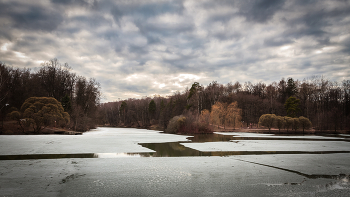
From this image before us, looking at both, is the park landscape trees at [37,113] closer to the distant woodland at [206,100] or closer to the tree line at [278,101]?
the distant woodland at [206,100]

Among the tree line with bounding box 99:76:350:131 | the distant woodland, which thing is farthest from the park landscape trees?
the tree line with bounding box 99:76:350:131

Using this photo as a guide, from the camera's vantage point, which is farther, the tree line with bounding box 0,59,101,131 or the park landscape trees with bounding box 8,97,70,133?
the tree line with bounding box 0,59,101,131

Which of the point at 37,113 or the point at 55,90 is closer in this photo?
the point at 37,113

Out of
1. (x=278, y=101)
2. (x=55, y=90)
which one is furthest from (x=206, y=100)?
(x=55, y=90)

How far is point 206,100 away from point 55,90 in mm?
43769

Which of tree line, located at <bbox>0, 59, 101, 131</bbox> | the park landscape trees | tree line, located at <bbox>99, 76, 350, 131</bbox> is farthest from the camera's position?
A: tree line, located at <bbox>99, 76, 350, 131</bbox>

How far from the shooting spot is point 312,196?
5.09 meters

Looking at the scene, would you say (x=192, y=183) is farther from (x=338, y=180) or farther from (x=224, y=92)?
(x=224, y=92)

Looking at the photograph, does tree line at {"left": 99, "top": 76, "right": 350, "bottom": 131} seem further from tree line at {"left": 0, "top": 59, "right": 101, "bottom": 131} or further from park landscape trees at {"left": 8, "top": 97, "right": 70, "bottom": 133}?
park landscape trees at {"left": 8, "top": 97, "right": 70, "bottom": 133}

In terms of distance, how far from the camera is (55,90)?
146 ft

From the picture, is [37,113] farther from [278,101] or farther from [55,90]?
[278,101]

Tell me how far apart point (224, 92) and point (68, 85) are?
170ft

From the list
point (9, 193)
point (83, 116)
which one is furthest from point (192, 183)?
point (83, 116)

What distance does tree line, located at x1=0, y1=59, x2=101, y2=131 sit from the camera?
39.2m
